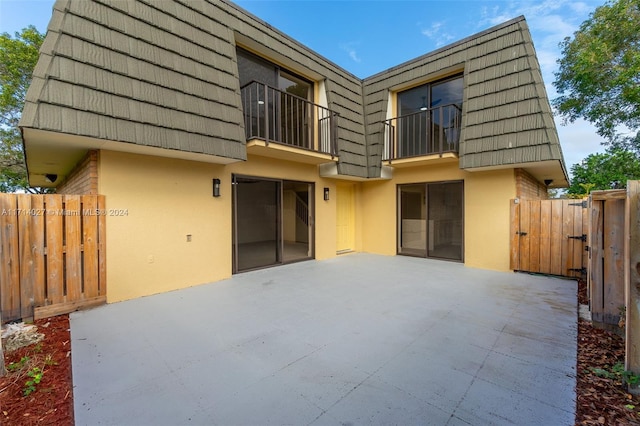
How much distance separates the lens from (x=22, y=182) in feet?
45.9

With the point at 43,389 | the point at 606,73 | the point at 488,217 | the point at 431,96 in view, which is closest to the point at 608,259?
the point at 488,217

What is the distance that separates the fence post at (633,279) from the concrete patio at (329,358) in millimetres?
475

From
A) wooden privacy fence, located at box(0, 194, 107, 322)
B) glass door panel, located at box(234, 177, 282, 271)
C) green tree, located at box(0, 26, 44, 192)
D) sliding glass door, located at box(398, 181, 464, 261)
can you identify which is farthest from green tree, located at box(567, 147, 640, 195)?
green tree, located at box(0, 26, 44, 192)

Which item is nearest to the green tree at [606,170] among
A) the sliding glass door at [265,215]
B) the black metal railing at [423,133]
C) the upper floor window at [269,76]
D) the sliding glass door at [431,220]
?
the sliding glass door at [431,220]

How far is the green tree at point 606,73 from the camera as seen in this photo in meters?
8.23

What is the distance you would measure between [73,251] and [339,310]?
12.9 ft

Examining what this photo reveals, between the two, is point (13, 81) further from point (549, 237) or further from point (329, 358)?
point (549, 237)

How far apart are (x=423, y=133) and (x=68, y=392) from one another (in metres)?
8.42

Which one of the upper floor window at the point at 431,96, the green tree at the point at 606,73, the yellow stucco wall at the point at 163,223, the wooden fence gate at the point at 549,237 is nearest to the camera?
the yellow stucco wall at the point at 163,223

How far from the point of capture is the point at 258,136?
224 inches

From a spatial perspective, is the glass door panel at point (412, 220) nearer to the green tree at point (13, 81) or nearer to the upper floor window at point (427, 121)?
the upper floor window at point (427, 121)

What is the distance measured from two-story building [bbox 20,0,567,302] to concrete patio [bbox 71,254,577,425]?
5.42ft

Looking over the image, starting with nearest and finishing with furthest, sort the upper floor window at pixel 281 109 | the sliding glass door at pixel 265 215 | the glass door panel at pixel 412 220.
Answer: the upper floor window at pixel 281 109, the glass door panel at pixel 412 220, the sliding glass door at pixel 265 215

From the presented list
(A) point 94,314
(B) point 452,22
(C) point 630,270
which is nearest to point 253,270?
(A) point 94,314
